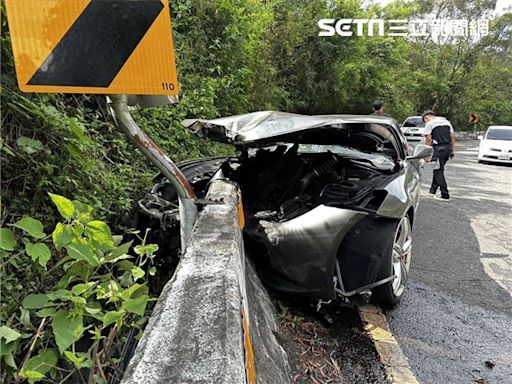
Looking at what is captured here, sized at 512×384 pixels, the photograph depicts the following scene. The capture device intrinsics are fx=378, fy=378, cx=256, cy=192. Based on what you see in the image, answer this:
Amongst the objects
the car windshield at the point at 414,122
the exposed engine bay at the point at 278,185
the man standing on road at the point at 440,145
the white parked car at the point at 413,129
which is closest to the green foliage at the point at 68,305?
the exposed engine bay at the point at 278,185

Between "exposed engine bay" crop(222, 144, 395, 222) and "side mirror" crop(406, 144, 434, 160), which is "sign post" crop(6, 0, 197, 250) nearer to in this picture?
"exposed engine bay" crop(222, 144, 395, 222)

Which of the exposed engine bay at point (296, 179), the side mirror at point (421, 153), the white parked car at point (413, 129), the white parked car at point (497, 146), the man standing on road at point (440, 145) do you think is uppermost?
the exposed engine bay at point (296, 179)

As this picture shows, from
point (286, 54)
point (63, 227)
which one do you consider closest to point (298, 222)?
point (63, 227)

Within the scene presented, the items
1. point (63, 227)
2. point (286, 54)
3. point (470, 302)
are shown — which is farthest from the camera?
point (286, 54)

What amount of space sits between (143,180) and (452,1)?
33406 mm

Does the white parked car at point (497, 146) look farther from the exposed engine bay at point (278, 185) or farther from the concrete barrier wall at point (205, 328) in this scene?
the concrete barrier wall at point (205, 328)

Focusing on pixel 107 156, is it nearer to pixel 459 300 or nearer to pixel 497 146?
pixel 459 300

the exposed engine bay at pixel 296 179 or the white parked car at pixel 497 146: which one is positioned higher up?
the exposed engine bay at pixel 296 179

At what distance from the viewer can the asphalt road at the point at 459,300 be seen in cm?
254

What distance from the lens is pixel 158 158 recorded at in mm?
1703

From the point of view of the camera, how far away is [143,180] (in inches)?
136

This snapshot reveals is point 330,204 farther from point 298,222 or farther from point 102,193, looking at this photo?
point 102,193

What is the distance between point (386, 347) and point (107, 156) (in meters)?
2.74

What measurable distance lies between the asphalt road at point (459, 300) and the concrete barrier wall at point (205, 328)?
1262mm
